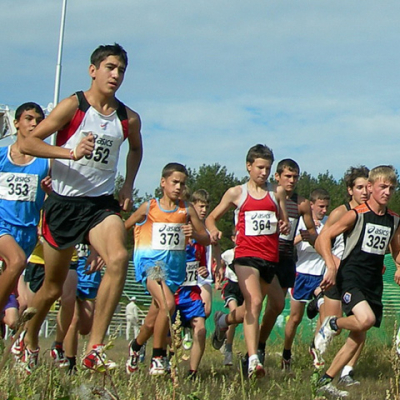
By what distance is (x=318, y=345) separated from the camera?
709 centimetres

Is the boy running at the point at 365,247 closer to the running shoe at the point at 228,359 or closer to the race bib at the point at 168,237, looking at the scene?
the race bib at the point at 168,237

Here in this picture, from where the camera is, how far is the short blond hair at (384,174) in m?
7.39

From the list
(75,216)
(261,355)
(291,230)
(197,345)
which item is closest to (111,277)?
(75,216)

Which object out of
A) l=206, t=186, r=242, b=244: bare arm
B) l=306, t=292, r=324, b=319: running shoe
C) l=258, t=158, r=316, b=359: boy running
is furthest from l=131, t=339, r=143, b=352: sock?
l=306, t=292, r=324, b=319: running shoe

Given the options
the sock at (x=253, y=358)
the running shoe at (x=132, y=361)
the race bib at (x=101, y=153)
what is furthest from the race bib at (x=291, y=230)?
the race bib at (x=101, y=153)

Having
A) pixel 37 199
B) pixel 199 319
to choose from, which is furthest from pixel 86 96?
pixel 199 319

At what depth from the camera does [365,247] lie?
7.36m

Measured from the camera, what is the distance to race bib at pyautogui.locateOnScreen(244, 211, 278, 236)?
8086 millimetres

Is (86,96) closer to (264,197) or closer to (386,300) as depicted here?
(264,197)

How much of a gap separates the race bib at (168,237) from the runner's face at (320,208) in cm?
350

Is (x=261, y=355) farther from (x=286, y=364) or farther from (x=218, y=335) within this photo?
(x=218, y=335)

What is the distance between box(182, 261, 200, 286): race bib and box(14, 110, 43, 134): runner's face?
8.13ft

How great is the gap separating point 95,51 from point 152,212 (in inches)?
112

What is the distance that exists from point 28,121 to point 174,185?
188 cm
